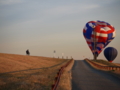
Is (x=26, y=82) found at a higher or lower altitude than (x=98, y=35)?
lower

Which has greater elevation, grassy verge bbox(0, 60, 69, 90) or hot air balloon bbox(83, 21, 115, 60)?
hot air balloon bbox(83, 21, 115, 60)

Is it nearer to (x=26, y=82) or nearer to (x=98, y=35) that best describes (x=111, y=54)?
(x=98, y=35)

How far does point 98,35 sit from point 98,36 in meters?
0.41

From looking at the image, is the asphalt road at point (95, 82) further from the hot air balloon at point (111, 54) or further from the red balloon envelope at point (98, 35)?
the hot air balloon at point (111, 54)

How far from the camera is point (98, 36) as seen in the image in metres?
84.0

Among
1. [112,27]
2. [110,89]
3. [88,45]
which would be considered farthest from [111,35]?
[110,89]

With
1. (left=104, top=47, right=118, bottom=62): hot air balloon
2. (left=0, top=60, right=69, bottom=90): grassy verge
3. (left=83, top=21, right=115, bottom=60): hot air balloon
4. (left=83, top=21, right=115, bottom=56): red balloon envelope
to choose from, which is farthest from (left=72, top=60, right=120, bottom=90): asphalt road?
(left=104, top=47, right=118, bottom=62): hot air balloon

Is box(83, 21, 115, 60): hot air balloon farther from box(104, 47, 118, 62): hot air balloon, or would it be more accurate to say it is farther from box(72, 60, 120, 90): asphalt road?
box(72, 60, 120, 90): asphalt road

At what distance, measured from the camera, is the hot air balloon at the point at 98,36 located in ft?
275

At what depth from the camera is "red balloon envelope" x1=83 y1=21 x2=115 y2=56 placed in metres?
83.8

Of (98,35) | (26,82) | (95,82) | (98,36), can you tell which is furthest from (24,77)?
(98,35)

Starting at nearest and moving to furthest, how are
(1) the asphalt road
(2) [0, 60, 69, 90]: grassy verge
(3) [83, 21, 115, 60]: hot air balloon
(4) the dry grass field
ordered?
(2) [0, 60, 69, 90]: grassy verge < (4) the dry grass field < (1) the asphalt road < (3) [83, 21, 115, 60]: hot air balloon

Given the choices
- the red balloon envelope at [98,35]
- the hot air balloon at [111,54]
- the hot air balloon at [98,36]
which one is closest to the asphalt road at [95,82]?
the hot air balloon at [98,36]

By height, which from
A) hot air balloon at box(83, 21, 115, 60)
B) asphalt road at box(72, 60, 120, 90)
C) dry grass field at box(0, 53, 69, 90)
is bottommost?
asphalt road at box(72, 60, 120, 90)
